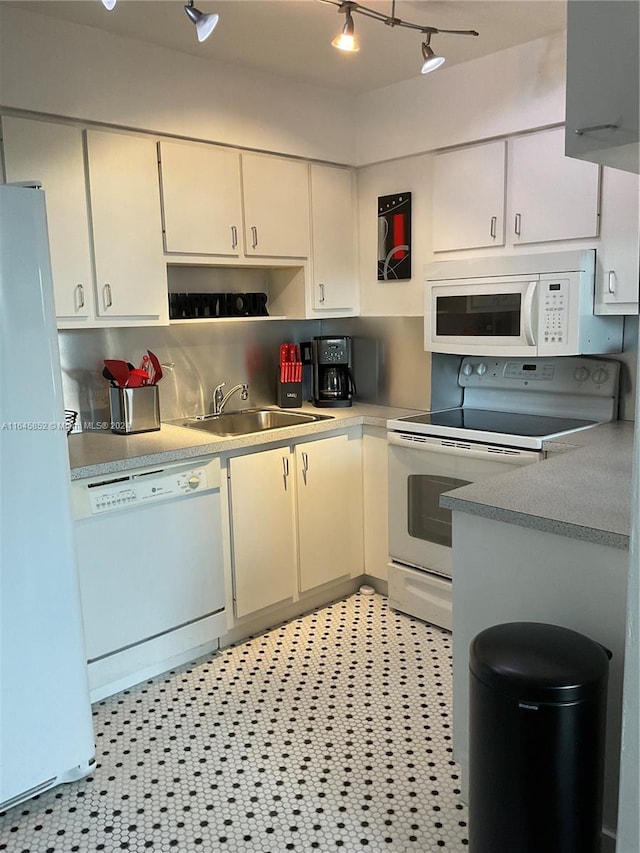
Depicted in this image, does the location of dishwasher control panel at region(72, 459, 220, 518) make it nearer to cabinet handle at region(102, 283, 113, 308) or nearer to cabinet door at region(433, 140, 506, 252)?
cabinet handle at region(102, 283, 113, 308)

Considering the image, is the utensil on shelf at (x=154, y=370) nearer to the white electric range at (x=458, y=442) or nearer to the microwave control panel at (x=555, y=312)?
the white electric range at (x=458, y=442)

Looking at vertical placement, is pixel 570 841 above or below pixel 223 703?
above

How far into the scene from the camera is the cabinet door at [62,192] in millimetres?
2547

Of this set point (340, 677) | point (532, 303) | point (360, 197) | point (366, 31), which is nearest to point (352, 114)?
point (360, 197)

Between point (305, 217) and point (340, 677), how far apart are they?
2.16 metres

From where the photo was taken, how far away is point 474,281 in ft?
10.0

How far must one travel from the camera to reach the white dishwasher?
8.35 ft

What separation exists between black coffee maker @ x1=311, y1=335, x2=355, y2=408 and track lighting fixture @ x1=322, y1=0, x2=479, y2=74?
1.45 metres

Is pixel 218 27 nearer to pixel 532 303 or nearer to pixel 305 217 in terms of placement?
pixel 305 217

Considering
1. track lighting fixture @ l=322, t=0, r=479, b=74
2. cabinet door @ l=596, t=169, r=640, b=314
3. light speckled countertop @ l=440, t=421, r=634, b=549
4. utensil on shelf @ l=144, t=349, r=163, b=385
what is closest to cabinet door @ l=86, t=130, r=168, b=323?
utensil on shelf @ l=144, t=349, r=163, b=385

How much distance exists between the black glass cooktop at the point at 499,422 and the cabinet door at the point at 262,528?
0.66 metres

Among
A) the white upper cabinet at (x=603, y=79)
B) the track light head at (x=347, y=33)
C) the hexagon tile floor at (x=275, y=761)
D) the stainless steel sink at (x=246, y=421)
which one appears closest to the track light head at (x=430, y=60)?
the track light head at (x=347, y=33)

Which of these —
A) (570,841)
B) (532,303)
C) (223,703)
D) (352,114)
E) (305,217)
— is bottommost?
(223,703)

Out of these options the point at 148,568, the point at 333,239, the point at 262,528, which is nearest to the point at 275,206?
the point at 333,239
